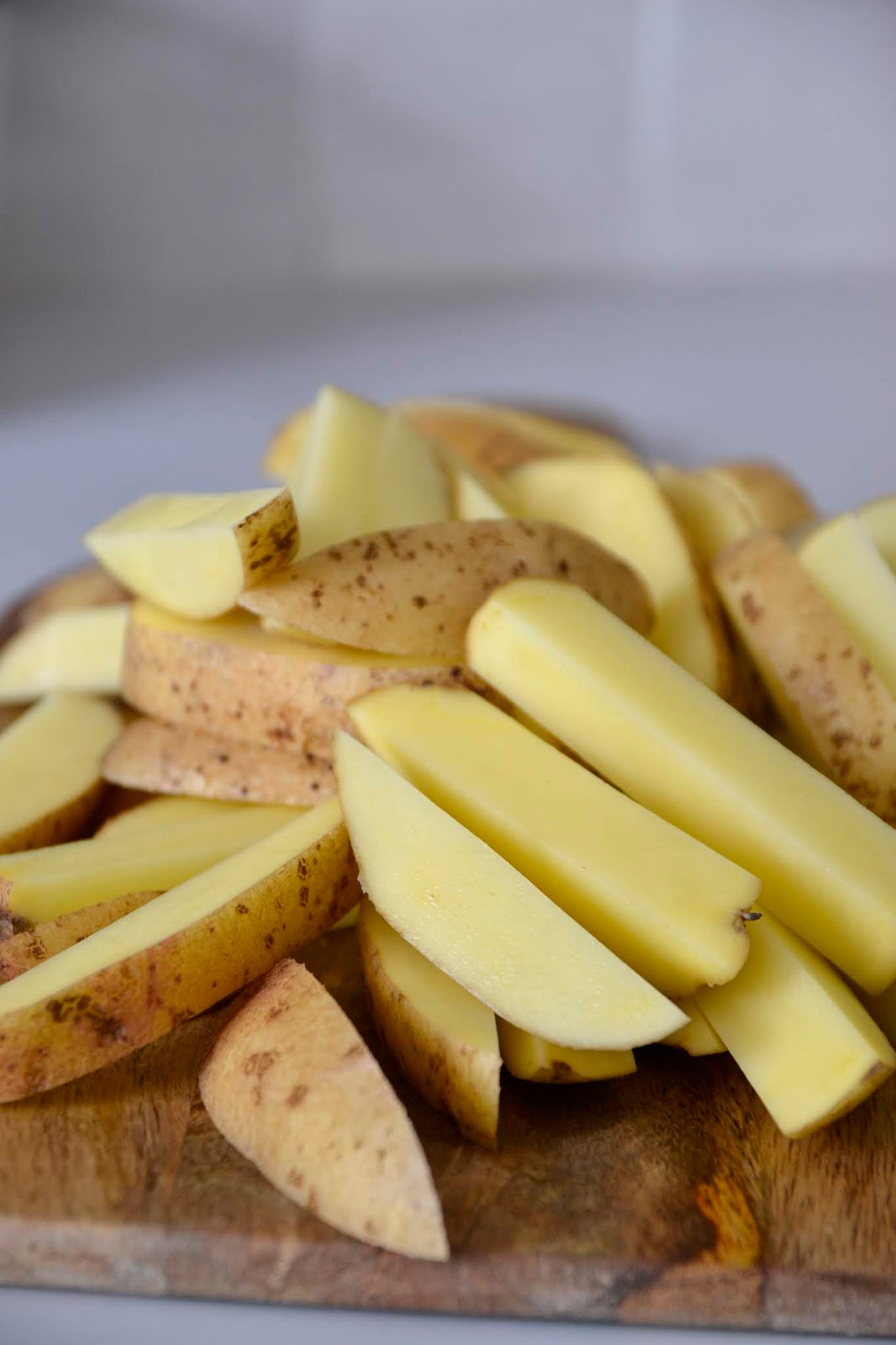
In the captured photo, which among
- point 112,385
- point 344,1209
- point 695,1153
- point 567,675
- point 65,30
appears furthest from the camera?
point 65,30

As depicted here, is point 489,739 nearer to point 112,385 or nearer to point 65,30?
point 112,385

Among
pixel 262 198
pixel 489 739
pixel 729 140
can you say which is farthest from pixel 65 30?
pixel 489 739

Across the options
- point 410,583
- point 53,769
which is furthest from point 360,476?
point 53,769

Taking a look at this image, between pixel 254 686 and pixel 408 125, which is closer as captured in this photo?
pixel 254 686

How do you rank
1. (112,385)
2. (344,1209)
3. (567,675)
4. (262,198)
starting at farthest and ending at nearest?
(262,198), (112,385), (567,675), (344,1209)

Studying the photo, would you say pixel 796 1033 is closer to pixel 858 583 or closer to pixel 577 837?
pixel 577 837

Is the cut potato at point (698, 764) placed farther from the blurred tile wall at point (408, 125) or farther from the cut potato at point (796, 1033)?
the blurred tile wall at point (408, 125)
